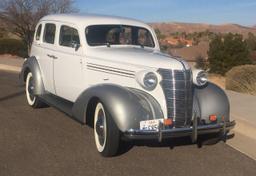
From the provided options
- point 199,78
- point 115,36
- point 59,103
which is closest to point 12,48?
point 59,103

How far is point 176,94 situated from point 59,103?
8.66 ft

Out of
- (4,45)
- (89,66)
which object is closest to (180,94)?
(89,66)

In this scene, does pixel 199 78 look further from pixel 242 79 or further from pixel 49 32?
pixel 242 79

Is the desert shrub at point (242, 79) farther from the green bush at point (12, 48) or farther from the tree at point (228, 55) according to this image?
the green bush at point (12, 48)

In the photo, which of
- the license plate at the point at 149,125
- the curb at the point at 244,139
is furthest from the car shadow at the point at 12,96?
the license plate at the point at 149,125

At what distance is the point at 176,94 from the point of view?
6.72 metres

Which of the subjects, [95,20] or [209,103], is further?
[95,20]

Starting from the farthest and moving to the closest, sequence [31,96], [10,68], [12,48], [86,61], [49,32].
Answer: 1. [12,48]
2. [10,68]
3. [31,96]
4. [49,32]
5. [86,61]

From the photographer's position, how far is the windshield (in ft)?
27.2

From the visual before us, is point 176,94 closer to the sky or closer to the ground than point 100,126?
closer to the sky

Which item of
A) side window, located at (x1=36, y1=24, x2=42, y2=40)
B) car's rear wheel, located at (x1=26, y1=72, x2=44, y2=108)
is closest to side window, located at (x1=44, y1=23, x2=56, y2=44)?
side window, located at (x1=36, y1=24, x2=42, y2=40)

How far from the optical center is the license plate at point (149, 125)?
643 cm

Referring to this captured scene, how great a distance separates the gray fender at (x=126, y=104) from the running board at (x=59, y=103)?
1.15 metres

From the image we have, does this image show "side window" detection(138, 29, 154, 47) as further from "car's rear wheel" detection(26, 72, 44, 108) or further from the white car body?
"car's rear wheel" detection(26, 72, 44, 108)
